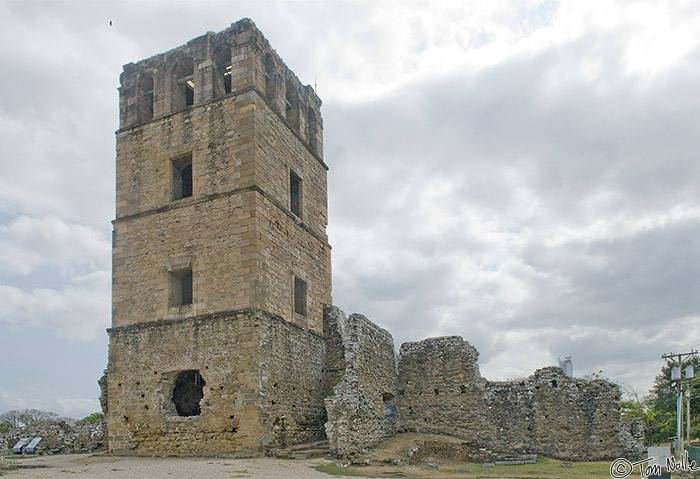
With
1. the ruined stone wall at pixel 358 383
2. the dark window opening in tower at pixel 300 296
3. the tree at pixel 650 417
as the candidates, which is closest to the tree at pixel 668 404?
the tree at pixel 650 417

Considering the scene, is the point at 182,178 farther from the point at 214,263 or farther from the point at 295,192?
the point at 214,263

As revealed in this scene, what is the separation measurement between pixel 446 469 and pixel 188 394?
698 cm

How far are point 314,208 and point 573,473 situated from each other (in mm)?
10423

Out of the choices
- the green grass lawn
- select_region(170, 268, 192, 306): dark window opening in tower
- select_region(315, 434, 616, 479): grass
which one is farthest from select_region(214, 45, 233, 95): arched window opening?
the green grass lawn

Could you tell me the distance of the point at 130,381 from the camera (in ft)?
52.9

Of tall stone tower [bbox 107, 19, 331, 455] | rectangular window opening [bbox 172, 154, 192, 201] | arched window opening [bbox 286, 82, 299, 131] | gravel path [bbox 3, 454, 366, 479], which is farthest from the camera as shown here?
arched window opening [bbox 286, 82, 299, 131]

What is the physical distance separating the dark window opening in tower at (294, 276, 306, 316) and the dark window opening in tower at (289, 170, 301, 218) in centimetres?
214

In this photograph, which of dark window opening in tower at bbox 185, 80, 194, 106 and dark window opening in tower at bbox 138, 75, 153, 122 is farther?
dark window opening in tower at bbox 185, 80, 194, 106

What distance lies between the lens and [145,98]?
1906 cm

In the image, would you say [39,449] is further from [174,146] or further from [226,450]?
[174,146]

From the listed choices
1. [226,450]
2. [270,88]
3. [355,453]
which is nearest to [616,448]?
[355,453]

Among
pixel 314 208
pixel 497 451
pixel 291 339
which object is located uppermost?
pixel 314 208

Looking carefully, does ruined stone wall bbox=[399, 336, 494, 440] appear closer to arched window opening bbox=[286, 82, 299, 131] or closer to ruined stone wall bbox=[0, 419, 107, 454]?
arched window opening bbox=[286, 82, 299, 131]

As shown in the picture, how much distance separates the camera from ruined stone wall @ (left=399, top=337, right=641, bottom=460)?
58.5 ft
